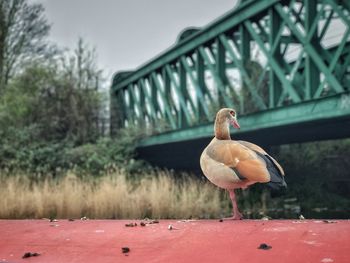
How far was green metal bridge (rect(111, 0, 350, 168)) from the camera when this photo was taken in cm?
1268

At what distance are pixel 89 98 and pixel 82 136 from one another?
1868 mm

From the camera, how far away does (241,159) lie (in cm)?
498

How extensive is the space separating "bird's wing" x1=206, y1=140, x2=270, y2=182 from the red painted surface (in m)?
0.44

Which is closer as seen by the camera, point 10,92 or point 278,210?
point 278,210

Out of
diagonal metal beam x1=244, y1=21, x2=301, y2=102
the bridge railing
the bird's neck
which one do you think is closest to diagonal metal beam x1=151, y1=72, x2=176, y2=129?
the bridge railing

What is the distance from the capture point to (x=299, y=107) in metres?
12.6

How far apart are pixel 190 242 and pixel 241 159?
1106mm

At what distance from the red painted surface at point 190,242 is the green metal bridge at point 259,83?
728cm

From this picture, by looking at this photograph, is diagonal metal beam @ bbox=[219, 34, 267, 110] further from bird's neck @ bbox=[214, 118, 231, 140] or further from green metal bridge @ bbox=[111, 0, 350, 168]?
bird's neck @ bbox=[214, 118, 231, 140]

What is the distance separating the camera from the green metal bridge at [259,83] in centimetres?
1268

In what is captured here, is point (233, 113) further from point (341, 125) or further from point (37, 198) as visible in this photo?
point (341, 125)

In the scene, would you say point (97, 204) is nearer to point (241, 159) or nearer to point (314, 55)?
point (314, 55)

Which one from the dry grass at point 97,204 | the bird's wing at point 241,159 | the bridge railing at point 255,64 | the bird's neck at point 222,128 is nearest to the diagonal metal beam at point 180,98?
the bridge railing at point 255,64

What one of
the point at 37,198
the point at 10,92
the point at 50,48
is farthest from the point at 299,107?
the point at 50,48
